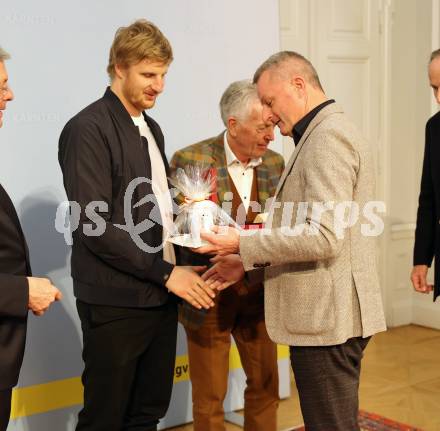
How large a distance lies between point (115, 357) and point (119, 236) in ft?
1.40

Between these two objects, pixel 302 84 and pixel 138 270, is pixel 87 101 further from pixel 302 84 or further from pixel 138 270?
pixel 302 84

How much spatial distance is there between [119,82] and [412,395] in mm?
2663

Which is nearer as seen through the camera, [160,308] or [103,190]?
[103,190]

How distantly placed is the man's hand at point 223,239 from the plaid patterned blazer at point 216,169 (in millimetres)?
511

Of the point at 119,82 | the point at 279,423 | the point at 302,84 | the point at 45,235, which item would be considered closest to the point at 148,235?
the point at 119,82

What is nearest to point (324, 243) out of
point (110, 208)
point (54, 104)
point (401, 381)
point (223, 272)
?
point (223, 272)

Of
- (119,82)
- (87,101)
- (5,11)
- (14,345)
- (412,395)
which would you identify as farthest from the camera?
(412,395)

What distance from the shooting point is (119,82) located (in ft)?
8.38

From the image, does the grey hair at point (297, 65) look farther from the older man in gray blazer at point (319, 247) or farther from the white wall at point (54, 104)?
the white wall at point (54, 104)

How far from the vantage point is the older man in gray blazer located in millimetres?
2084

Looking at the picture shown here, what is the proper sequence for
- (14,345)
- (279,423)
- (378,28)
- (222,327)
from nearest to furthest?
1. (14,345)
2. (222,327)
3. (279,423)
4. (378,28)

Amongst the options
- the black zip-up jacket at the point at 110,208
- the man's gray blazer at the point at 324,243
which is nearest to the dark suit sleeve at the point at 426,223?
the man's gray blazer at the point at 324,243

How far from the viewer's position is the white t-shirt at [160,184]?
259 centimetres

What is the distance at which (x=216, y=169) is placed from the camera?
116 inches
